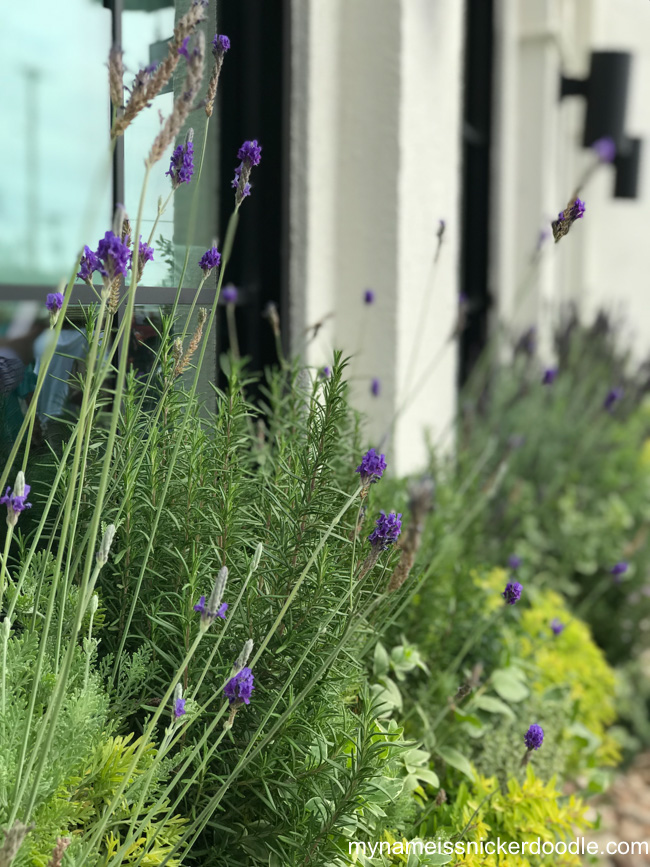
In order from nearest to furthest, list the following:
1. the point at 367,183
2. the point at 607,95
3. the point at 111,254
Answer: the point at 111,254 → the point at 367,183 → the point at 607,95

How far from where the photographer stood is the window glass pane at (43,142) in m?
2.24

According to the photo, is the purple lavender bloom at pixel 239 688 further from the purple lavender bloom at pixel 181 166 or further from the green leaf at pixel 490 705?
the green leaf at pixel 490 705

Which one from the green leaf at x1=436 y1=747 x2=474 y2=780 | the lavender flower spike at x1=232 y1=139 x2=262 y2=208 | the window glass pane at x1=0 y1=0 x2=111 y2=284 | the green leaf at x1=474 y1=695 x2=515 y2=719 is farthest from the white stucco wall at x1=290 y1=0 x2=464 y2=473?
the lavender flower spike at x1=232 y1=139 x2=262 y2=208

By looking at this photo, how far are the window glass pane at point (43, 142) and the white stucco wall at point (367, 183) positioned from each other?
22.1 inches

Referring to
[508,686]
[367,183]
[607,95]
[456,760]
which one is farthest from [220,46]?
[607,95]

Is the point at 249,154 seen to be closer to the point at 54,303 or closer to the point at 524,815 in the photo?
the point at 54,303

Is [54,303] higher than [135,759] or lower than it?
higher

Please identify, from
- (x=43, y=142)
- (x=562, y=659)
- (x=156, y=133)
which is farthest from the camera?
(x=43, y=142)

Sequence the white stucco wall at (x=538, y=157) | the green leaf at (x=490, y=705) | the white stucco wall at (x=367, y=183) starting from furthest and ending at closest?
the white stucco wall at (x=538, y=157), the white stucco wall at (x=367, y=183), the green leaf at (x=490, y=705)

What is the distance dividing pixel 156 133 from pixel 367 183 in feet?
3.08

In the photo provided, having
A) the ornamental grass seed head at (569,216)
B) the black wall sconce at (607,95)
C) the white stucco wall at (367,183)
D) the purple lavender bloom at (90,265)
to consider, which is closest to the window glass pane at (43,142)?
the white stucco wall at (367,183)

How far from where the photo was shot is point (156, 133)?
1439 millimetres

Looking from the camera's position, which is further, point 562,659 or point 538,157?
point 538,157

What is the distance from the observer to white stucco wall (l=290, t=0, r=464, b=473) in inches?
84.3
